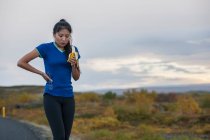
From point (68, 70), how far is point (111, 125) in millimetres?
20229

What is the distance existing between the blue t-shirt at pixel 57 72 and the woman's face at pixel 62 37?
0.09m

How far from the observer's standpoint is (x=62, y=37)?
5215mm

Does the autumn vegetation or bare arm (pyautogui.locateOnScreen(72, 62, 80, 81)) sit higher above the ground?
bare arm (pyautogui.locateOnScreen(72, 62, 80, 81))

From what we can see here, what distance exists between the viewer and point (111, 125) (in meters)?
25.2

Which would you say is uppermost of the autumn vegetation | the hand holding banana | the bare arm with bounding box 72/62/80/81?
the hand holding banana

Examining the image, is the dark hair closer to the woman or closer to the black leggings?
the woman

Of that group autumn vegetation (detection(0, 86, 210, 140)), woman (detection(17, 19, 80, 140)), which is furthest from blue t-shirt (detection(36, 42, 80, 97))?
autumn vegetation (detection(0, 86, 210, 140))

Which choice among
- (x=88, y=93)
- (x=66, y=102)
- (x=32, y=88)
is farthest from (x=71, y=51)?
(x=32, y=88)

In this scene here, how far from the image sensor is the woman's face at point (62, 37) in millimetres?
5211

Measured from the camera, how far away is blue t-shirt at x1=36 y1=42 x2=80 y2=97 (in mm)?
5156

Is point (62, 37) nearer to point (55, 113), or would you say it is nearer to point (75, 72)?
point (75, 72)

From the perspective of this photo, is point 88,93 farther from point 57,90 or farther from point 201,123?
point 57,90

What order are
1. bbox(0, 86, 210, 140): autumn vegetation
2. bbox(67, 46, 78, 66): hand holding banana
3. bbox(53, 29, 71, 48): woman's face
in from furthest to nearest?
bbox(0, 86, 210, 140): autumn vegetation → bbox(53, 29, 71, 48): woman's face → bbox(67, 46, 78, 66): hand holding banana

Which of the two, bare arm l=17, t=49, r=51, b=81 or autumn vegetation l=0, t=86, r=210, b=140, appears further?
autumn vegetation l=0, t=86, r=210, b=140
